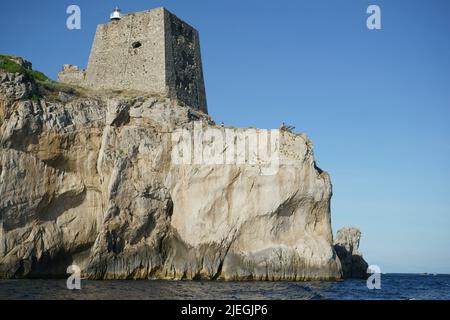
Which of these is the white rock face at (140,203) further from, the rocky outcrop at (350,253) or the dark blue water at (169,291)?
the rocky outcrop at (350,253)

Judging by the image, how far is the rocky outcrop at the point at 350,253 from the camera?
2175 inches

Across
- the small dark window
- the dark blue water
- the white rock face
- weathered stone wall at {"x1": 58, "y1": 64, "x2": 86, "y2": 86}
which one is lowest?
the dark blue water

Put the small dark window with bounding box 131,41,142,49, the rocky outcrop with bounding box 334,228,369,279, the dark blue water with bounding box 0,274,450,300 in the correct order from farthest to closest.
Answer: the rocky outcrop with bounding box 334,228,369,279 → the small dark window with bounding box 131,41,142,49 → the dark blue water with bounding box 0,274,450,300

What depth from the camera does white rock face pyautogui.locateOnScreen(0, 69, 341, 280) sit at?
1463 inches

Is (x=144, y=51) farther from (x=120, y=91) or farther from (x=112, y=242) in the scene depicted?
(x=112, y=242)

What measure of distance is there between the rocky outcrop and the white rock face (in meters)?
15.5

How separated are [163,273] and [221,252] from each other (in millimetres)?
4062

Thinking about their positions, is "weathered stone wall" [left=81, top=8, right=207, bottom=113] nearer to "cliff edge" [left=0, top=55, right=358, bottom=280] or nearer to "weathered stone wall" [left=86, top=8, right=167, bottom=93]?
"weathered stone wall" [left=86, top=8, right=167, bottom=93]

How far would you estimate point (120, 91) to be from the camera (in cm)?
4666

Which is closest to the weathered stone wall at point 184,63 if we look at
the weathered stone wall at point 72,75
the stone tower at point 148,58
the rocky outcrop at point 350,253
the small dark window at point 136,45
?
the stone tower at point 148,58

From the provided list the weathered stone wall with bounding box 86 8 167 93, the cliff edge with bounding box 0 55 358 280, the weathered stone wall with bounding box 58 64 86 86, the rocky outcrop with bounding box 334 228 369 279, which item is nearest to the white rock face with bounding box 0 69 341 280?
the cliff edge with bounding box 0 55 358 280

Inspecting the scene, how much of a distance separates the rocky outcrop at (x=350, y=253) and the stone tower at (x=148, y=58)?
64.5 feet

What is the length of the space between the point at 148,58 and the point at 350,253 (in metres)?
28.1

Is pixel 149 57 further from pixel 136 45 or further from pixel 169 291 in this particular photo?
pixel 169 291
